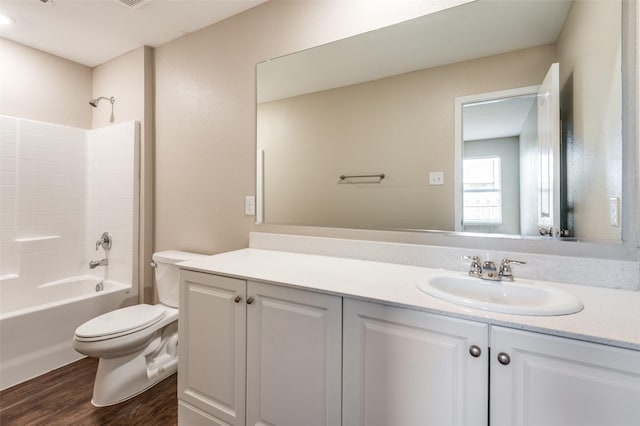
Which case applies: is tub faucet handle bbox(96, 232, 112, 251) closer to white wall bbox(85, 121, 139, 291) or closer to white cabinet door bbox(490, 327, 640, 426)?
white wall bbox(85, 121, 139, 291)

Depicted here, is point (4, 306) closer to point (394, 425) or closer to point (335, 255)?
point (335, 255)

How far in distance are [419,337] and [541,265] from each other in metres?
0.65

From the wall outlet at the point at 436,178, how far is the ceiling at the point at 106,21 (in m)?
1.51

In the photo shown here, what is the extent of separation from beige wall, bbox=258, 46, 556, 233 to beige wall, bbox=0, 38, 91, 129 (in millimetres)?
2041

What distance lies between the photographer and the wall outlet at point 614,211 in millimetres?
1045

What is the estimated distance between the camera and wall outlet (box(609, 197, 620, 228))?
1045 millimetres

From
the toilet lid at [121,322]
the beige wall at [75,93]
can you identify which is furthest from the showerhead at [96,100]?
the toilet lid at [121,322]

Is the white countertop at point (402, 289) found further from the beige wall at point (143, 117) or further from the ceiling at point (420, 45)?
the beige wall at point (143, 117)

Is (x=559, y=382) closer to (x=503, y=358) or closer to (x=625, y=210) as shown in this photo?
(x=503, y=358)

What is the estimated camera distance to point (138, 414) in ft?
5.28

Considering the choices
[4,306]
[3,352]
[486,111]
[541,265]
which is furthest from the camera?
[4,306]

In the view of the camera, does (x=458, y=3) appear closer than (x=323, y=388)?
No

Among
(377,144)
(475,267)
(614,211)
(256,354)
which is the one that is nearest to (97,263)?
(256,354)

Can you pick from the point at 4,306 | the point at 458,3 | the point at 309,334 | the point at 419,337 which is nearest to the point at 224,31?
the point at 458,3
